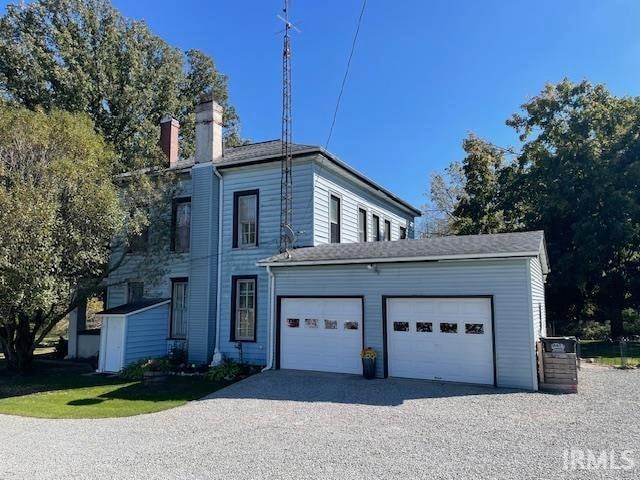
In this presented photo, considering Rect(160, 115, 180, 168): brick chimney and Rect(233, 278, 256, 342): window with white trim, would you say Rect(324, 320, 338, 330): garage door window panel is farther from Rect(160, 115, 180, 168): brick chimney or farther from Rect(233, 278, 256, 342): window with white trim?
Rect(160, 115, 180, 168): brick chimney

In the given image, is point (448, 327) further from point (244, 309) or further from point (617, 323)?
point (617, 323)

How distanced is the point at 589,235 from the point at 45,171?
2136cm

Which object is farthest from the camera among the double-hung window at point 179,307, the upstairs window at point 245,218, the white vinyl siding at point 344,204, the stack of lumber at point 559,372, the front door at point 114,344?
the double-hung window at point 179,307

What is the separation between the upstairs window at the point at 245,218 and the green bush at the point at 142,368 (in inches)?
171

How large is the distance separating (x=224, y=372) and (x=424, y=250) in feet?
21.3

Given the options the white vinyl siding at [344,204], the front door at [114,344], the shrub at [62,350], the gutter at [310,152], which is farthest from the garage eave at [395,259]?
the shrub at [62,350]

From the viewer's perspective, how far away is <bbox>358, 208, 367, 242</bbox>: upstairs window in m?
18.3

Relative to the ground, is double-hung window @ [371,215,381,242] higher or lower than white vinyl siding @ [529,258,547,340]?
higher

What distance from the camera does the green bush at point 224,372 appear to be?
12.9 meters

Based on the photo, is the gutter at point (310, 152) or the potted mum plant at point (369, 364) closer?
the potted mum plant at point (369, 364)

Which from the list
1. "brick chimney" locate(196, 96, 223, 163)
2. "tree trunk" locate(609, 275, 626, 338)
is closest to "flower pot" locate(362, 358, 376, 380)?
"brick chimney" locate(196, 96, 223, 163)

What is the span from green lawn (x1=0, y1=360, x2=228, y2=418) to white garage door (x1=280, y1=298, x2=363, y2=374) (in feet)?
7.56

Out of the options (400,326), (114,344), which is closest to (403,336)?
(400,326)

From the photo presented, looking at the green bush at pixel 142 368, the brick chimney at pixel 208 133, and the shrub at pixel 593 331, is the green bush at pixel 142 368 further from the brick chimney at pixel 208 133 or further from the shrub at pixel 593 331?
the shrub at pixel 593 331
